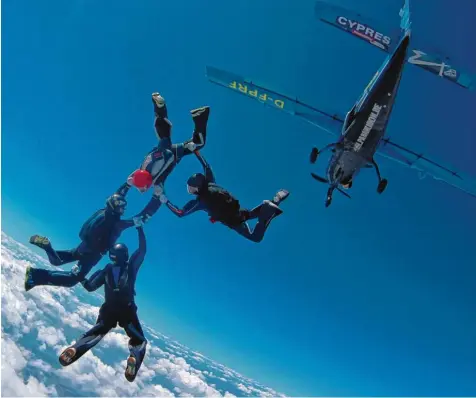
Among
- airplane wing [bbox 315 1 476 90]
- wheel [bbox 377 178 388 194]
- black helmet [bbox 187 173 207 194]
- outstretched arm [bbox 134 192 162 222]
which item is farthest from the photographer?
wheel [bbox 377 178 388 194]

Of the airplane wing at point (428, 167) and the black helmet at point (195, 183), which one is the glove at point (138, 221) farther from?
the airplane wing at point (428, 167)

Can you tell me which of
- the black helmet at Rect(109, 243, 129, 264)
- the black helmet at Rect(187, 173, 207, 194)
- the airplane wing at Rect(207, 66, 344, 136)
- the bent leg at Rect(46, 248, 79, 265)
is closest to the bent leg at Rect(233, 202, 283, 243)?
the black helmet at Rect(187, 173, 207, 194)

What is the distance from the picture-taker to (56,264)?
30.9 ft

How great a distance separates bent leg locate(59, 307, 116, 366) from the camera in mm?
7562

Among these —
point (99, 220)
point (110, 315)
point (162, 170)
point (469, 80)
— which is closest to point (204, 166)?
point (162, 170)

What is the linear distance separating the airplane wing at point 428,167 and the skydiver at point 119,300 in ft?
32.1

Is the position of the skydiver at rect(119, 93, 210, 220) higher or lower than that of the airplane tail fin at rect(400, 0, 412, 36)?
lower

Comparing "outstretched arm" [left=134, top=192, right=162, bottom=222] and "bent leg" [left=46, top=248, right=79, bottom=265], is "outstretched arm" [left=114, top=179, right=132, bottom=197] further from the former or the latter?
"bent leg" [left=46, top=248, right=79, bottom=265]

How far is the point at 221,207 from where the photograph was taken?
8.77 m

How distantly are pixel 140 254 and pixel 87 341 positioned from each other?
2.34m

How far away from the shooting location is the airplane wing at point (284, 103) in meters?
12.5

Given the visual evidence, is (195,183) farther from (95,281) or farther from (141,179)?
(95,281)

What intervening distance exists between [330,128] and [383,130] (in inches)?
102

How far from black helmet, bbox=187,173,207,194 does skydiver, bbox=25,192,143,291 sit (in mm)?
1643
